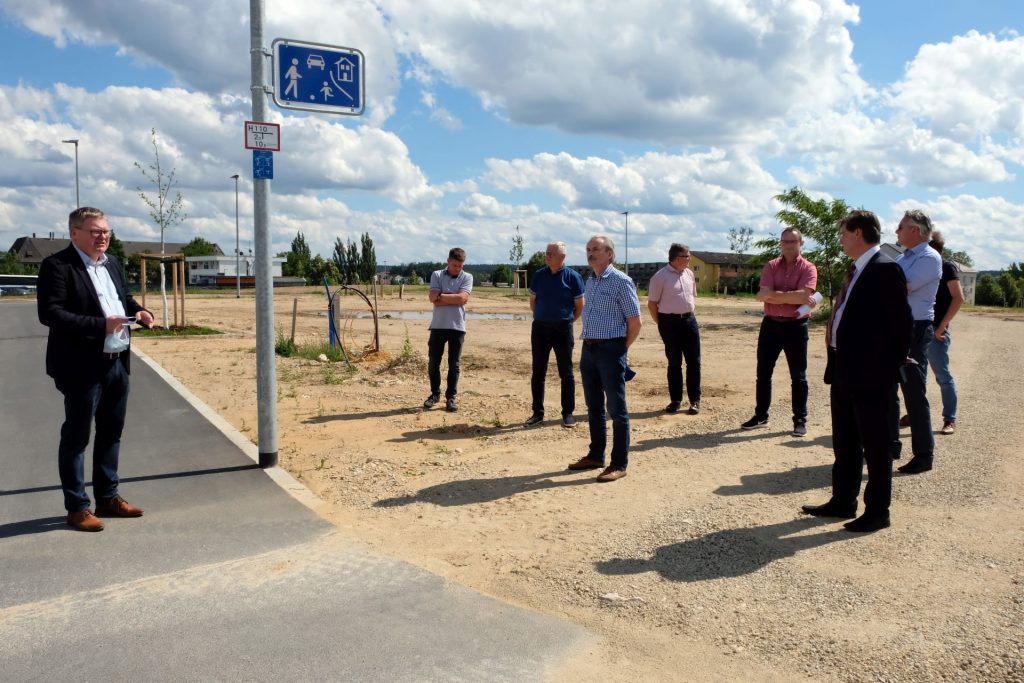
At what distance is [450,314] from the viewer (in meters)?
8.95

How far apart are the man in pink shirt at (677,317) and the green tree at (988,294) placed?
66813mm

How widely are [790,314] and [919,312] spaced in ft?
4.48

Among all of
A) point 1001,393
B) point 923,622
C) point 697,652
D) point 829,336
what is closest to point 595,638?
point 697,652

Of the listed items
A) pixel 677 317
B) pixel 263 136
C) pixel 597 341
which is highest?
pixel 263 136

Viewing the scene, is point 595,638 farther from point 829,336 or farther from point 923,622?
point 829,336

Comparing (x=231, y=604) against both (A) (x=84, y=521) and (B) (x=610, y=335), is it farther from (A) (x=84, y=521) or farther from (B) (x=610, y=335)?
(B) (x=610, y=335)

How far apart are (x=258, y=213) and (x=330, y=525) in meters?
2.60

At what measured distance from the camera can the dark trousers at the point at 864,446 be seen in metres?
4.65

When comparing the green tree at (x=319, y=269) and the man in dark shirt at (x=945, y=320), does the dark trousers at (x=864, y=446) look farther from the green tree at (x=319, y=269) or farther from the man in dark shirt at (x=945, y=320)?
the green tree at (x=319, y=269)

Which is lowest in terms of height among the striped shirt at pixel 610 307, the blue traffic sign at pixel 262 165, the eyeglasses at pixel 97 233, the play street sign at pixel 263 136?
the striped shirt at pixel 610 307

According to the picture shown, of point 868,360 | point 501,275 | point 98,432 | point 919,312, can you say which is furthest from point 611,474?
point 501,275

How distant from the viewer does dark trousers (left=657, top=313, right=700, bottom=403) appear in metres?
8.58

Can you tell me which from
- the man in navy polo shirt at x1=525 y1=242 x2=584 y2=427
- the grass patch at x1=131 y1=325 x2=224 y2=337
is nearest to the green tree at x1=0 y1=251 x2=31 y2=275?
the grass patch at x1=131 y1=325 x2=224 y2=337

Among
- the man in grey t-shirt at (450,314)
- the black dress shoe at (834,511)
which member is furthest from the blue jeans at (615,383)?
the man in grey t-shirt at (450,314)
